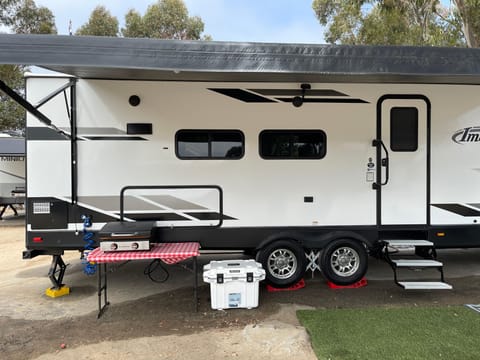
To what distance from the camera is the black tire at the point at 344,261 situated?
4.68 meters

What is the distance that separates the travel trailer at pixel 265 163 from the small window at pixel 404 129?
13 mm

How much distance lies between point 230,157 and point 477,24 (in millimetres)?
8898

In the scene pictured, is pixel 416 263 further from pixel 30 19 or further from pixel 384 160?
pixel 30 19

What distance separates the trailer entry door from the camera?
4801mm

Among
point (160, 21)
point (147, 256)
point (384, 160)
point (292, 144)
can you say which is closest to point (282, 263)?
point (292, 144)

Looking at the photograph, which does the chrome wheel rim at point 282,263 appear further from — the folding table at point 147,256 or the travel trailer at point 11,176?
the travel trailer at point 11,176

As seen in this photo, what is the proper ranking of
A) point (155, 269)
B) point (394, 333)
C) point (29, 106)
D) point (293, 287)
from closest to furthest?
point (394, 333) < point (29, 106) < point (293, 287) < point (155, 269)

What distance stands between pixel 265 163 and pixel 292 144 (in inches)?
17.2

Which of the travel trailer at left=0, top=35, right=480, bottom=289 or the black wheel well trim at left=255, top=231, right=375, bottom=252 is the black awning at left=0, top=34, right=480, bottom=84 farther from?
the black wheel well trim at left=255, top=231, right=375, bottom=252

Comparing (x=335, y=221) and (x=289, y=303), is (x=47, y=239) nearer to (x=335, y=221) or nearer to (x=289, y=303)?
(x=289, y=303)

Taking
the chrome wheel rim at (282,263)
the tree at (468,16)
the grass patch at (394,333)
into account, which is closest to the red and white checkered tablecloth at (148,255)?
the chrome wheel rim at (282,263)

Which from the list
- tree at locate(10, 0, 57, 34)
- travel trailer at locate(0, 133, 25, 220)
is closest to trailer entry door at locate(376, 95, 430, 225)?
travel trailer at locate(0, 133, 25, 220)

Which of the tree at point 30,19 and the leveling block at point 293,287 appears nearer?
the leveling block at point 293,287

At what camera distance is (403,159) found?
4.82m
